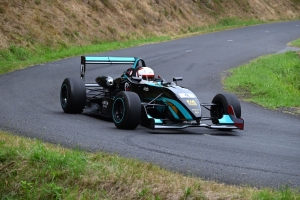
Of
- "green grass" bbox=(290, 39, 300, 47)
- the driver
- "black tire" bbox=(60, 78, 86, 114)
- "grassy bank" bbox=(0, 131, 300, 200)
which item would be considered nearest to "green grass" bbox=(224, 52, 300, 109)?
the driver

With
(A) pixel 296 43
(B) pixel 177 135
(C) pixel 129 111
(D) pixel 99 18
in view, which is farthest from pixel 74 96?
(A) pixel 296 43

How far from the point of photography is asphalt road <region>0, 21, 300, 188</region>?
8.80 m

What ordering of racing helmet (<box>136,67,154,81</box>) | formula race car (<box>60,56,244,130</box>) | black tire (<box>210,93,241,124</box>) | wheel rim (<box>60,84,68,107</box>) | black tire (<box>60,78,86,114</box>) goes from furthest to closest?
1. wheel rim (<box>60,84,68,107</box>)
2. black tire (<box>60,78,86,114</box>)
3. racing helmet (<box>136,67,154,81</box>)
4. black tire (<box>210,93,241,124</box>)
5. formula race car (<box>60,56,244,130</box>)

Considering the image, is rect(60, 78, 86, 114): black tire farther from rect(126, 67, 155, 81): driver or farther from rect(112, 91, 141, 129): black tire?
rect(112, 91, 141, 129): black tire

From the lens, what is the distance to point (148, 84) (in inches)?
489

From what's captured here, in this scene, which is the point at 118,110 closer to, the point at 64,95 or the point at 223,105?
the point at 223,105

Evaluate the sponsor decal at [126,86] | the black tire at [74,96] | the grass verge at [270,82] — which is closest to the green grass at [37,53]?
the grass verge at [270,82]

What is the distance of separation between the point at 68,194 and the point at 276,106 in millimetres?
9213

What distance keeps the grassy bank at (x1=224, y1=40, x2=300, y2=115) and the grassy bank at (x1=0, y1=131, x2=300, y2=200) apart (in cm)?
801

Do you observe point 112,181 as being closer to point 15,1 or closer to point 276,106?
point 276,106

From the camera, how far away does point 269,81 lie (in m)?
19.9

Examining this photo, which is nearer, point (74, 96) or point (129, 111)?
point (129, 111)

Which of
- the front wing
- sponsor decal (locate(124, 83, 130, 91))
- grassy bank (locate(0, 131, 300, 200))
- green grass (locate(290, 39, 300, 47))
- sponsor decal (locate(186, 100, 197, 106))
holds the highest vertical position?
green grass (locate(290, 39, 300, 47))

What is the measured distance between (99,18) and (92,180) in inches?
946
